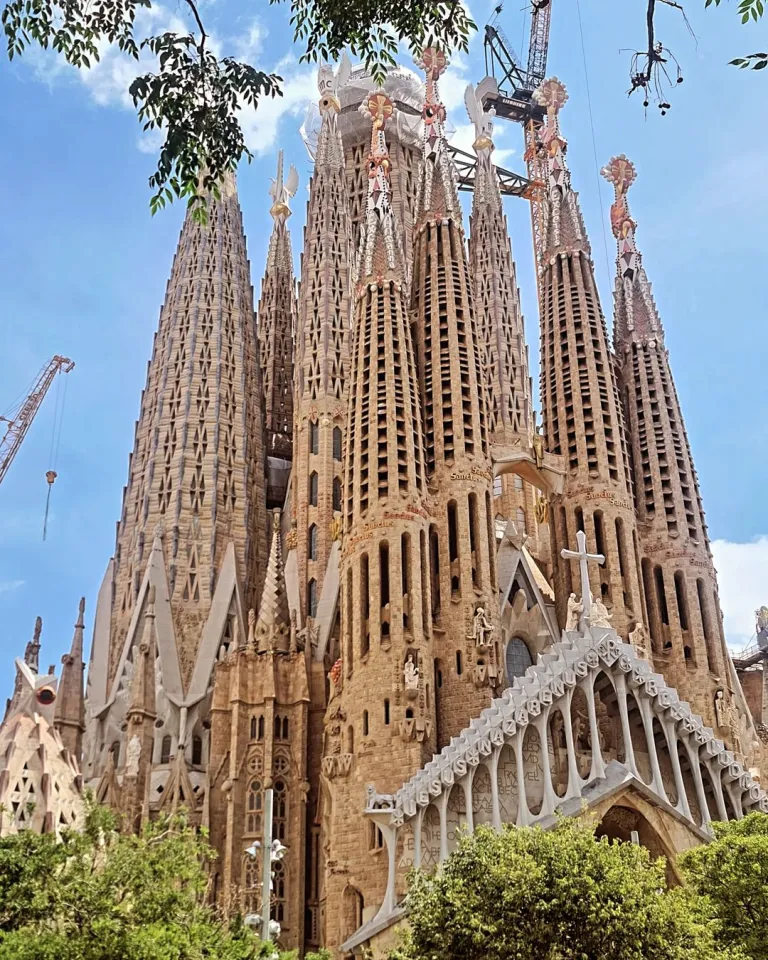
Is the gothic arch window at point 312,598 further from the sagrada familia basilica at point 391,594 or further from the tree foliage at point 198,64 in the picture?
the tree foliage at point 198,64

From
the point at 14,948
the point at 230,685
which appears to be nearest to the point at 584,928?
the point at 14,948

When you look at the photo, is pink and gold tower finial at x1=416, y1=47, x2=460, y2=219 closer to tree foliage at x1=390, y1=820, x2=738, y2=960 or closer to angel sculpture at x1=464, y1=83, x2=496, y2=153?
angel sculpture at x1=464, y1=83, x2=496, y2=153

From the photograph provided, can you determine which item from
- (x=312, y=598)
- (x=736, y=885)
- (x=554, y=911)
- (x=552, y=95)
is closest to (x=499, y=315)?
(x=552, y=95)

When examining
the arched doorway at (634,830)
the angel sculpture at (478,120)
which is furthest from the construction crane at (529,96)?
the arched doorway at (634,830)

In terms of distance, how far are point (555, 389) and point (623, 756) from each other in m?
15.7

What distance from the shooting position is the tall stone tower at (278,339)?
174ft

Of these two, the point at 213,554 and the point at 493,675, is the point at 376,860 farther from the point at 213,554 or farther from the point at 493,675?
the point at 213,554

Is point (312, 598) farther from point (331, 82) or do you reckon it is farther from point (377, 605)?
point (331, 82)

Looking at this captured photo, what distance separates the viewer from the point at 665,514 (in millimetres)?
40719

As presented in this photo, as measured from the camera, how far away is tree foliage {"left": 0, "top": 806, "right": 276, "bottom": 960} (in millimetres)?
17219

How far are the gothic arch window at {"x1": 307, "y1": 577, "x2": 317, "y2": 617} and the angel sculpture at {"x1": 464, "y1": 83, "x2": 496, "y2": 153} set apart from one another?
26.2m

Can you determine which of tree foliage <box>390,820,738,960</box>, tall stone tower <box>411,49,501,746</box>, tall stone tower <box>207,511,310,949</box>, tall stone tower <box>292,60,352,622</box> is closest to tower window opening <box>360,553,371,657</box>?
tall stone tower <box>411,49,501,746</box>

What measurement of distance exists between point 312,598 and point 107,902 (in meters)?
26.3

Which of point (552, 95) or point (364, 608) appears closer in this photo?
point (364, 608)
